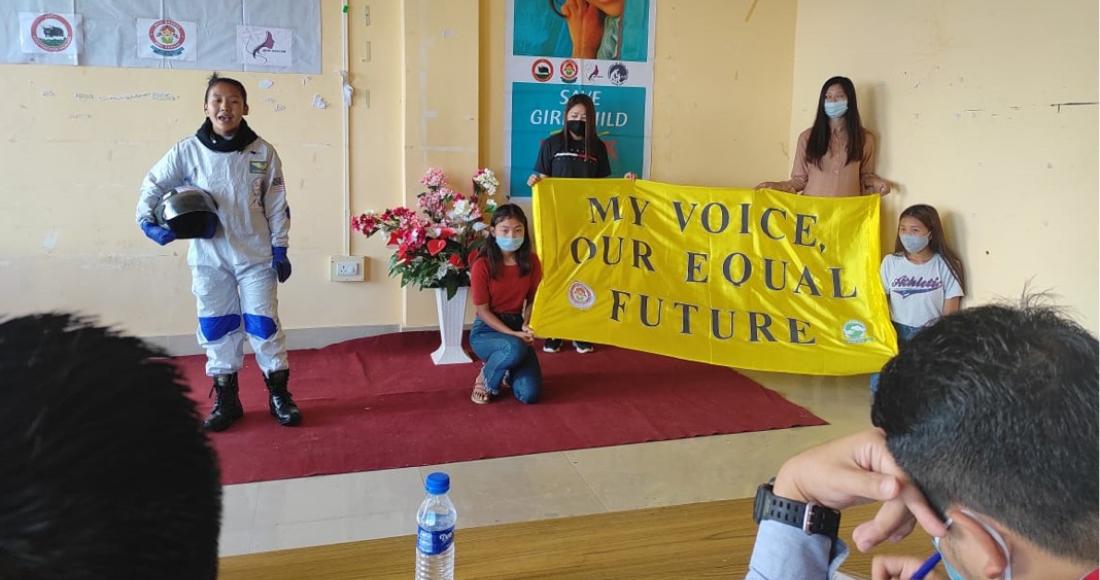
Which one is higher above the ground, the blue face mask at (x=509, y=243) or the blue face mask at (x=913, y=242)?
the blue face mask at (x=913, y=242)

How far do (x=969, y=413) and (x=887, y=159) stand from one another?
4.00m

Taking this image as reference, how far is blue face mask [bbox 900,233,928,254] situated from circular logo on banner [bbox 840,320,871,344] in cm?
41

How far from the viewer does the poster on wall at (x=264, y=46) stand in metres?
4.15

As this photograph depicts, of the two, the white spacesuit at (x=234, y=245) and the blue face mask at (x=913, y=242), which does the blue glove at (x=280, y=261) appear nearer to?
the white spacesuit at (x=234, y=245)

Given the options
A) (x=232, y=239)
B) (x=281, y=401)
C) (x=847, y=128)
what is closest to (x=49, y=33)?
(x=232, y=239)

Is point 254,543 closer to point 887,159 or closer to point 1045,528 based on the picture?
point 1045,528

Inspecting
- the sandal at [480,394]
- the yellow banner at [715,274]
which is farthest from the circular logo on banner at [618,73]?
the sandal at [480,394]

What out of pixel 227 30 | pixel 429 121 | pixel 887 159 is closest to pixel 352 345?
pixel 429 121

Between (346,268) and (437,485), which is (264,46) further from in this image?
(437,485)

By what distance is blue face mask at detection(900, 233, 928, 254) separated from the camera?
12.5ft

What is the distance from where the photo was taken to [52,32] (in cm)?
388

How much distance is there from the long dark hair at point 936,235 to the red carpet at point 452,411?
1.01 meters

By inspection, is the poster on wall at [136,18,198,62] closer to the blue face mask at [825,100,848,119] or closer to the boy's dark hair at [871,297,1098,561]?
the blue face mask at [825,100,848,119]

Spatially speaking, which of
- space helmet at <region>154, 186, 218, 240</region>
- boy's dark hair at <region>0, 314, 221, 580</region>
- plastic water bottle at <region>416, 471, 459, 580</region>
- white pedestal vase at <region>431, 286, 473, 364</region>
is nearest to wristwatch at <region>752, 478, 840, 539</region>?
plastic water bottle at <region>416, 471, 459, 580</region>
